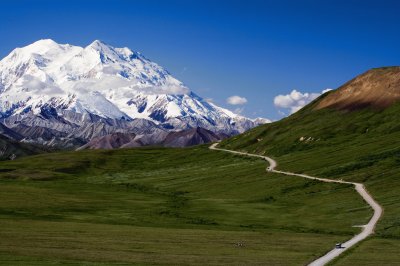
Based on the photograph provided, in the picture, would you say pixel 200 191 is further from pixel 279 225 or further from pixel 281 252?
pixel 281 252

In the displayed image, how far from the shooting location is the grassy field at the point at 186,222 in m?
64.9

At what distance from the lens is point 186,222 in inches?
4345

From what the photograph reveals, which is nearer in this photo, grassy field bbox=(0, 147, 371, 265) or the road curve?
grassy field bbox=(0, 147, 371, 265)

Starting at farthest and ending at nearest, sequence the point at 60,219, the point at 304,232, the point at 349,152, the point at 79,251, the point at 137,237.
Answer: the point at 349,152
the point at 60,219
the point at 304,232
the point at 137,237
the point at 79,251

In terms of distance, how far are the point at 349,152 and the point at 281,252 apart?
135 metres

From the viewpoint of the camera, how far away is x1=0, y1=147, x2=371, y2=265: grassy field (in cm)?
6494

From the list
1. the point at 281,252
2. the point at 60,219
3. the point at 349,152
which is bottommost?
the point at 281,252

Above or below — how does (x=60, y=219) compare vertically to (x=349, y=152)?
below

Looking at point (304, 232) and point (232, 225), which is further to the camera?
point (232, 225)

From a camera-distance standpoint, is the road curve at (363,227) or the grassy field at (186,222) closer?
the grassy field at (186,222)

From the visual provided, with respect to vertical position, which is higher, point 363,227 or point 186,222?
point 186,222

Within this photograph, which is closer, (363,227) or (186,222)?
(363,227)

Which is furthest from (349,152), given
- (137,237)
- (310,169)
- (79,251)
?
(79,251)

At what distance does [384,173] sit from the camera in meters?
152
